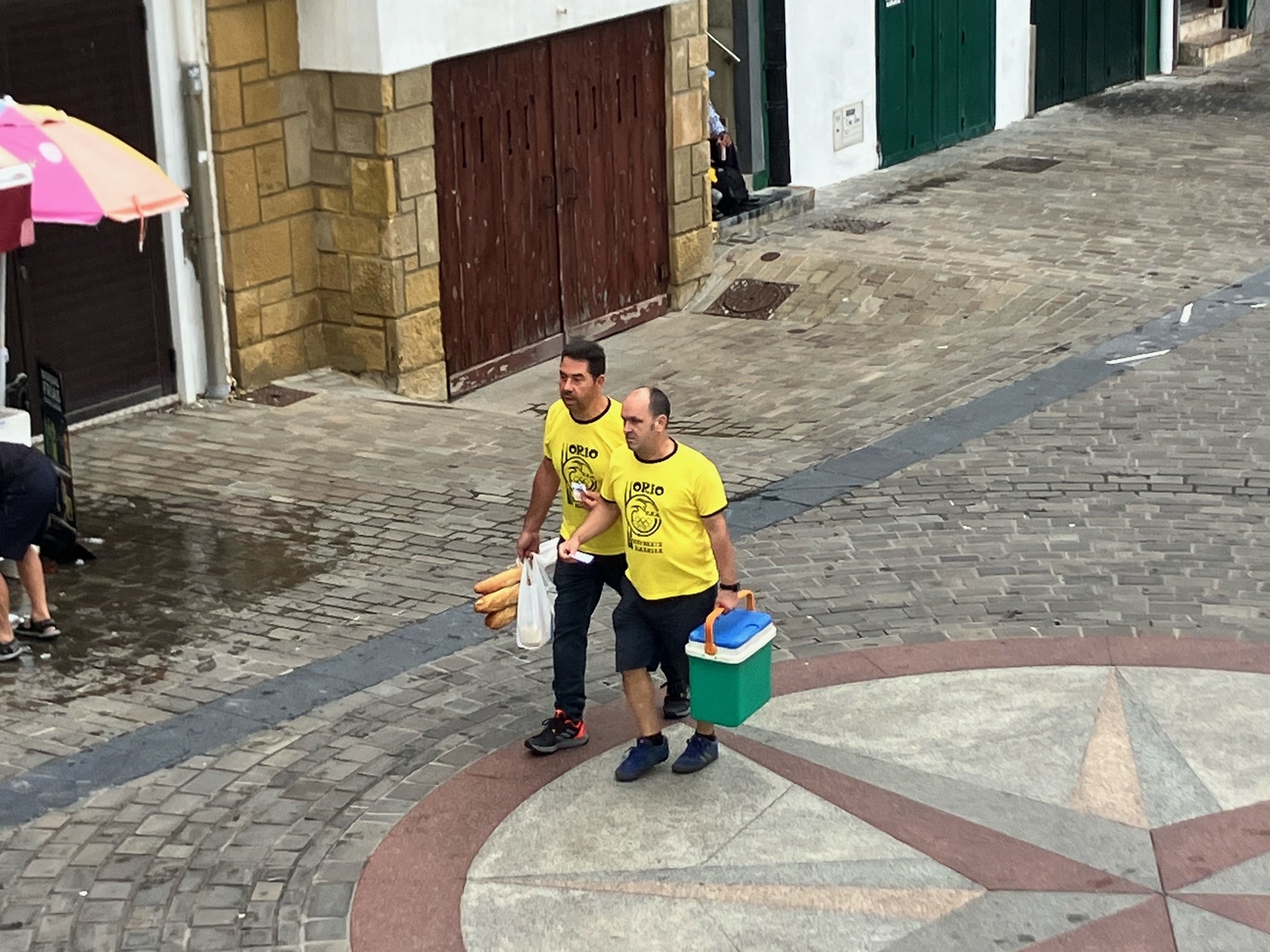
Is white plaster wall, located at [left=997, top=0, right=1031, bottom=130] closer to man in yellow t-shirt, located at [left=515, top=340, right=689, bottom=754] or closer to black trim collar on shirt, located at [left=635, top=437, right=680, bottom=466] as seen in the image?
man in yellow t-shirt, located at [left=515, top=340, right=689, bottom=754]

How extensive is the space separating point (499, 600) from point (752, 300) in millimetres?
8532

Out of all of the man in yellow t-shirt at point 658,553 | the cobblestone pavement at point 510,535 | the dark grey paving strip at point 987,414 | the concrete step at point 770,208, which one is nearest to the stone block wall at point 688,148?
the cobblestone pavement at point 510,535

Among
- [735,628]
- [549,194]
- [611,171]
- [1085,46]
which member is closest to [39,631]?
[735,628]

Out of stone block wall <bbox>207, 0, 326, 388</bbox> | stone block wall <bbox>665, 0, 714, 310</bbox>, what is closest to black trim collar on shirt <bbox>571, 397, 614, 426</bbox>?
stone block wall <bbox>207, 0, 326, 388</bbox>

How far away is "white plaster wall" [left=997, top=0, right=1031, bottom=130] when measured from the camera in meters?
22.3

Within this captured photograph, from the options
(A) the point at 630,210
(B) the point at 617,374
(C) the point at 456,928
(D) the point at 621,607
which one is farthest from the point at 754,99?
(C) the point at 456,928

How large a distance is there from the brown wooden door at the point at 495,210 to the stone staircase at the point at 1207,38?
13553 mm

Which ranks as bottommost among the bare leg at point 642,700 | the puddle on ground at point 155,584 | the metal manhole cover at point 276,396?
the puddle on ground at point 155,584

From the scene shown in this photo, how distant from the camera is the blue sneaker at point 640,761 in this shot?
7965 millimetres

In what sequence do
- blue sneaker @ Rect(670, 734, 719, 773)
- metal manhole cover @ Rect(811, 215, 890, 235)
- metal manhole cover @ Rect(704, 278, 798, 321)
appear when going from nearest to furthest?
blue sneaker @ Rect(670, 734, 719, 773) < metal manhole cover @ Rect(704, 278, 798, 321) < metal manhole cover @ Rect(811, 215, 890, 235)

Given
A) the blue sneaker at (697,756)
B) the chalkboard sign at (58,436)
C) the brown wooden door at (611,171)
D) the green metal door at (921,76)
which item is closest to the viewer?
the blue sneaker at (697,756)

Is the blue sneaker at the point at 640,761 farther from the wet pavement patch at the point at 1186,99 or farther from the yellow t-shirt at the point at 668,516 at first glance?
the wet pavement patch at the point at 1186,99

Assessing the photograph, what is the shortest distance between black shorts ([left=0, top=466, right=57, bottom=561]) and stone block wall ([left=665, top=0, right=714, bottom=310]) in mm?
7856

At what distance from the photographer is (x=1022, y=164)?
814 inches
